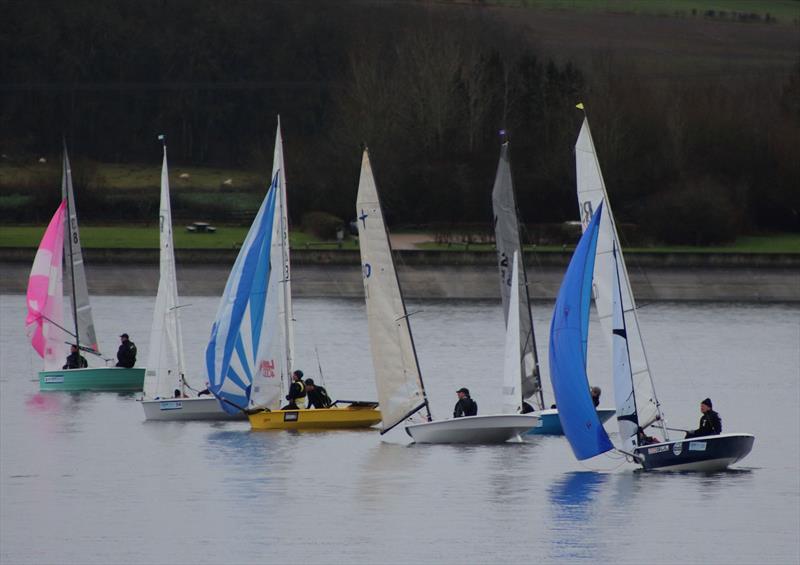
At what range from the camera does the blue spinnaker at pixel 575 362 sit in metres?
36.0

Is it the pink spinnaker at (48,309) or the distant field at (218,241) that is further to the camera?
the distant field at (218,241)

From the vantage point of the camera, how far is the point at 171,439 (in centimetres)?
4156

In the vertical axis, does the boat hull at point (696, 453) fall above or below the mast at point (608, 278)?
below

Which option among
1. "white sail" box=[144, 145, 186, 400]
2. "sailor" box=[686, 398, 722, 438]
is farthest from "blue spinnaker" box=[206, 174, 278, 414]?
"sailor" box=[686, 398, 722, 438]

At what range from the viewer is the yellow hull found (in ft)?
136

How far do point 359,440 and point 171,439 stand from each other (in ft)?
13.5

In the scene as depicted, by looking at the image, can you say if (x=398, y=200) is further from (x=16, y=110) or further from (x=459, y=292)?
(x=16, y=110)

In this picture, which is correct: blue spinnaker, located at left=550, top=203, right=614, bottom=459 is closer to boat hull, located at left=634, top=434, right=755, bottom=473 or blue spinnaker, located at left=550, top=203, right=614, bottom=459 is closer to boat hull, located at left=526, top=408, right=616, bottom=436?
boat hull, located at left=634, top=434, right=755, bottom=473

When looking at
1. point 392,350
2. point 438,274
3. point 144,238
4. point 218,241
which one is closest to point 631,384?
point 392,350

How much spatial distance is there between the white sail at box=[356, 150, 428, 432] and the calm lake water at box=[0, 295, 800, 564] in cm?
98

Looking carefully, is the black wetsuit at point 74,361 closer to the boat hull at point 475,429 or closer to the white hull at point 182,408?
the white hull at point 182,408

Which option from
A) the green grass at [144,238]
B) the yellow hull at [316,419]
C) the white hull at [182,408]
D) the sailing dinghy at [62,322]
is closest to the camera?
the yellow hull at [316,419]

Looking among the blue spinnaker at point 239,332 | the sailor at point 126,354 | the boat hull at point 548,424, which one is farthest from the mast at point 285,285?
the sailor at point 126,354

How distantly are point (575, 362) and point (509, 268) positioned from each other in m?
7.96
